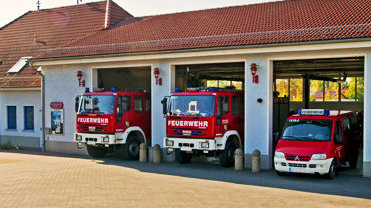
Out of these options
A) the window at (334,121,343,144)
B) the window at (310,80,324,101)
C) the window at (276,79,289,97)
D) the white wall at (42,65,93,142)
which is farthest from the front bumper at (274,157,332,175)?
the window at (310,80,324,101)

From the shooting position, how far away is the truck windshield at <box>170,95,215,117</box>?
15555 millimetres

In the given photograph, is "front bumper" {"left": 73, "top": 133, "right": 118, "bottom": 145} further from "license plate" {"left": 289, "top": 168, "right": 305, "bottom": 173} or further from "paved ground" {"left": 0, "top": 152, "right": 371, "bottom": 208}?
"license plate" {"left": 289, "top": 168, "right": 305, "bottom": 173}

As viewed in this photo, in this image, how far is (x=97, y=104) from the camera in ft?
58.6

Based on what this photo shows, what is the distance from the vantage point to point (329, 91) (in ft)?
116

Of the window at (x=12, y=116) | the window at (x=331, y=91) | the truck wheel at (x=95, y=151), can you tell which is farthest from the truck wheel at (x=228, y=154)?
the window at (x=331, y=91)

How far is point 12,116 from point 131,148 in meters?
9.71

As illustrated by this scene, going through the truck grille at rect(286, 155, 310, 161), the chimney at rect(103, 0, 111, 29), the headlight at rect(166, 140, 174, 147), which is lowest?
the truck grille at rect(286, 155, 310, 161)

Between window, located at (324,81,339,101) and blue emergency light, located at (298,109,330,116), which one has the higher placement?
window, located at (324,81,339,101)

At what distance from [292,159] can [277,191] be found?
179 centimetres

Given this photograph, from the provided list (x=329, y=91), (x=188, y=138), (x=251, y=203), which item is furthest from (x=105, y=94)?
(x=329, y=91)

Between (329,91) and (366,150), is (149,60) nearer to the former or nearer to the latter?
(366,150)

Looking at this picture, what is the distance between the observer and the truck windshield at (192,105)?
15555mm

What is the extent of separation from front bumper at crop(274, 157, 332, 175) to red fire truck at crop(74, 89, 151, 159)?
6.89 meters

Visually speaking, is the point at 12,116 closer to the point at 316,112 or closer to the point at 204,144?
the point at 204,144
